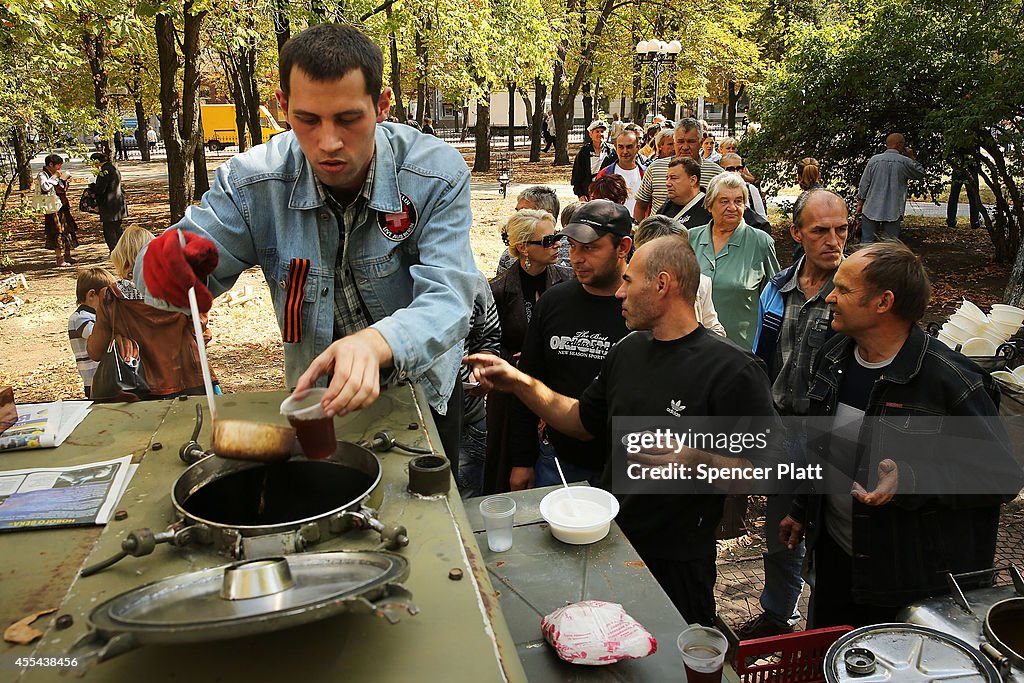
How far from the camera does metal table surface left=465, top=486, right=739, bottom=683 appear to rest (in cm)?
206

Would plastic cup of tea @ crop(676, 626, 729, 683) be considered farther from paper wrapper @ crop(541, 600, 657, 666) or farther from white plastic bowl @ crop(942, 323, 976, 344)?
white plastic bowl @ crop(942, 323, 976, 344)

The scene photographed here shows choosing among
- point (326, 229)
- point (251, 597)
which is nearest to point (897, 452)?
point (326, 229)

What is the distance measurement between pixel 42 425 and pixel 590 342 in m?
2.38

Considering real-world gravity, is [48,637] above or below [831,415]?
above

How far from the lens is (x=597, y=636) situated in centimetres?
203

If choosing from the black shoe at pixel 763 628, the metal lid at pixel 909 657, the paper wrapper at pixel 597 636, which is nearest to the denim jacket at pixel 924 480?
the metal lid at pixel 909 657

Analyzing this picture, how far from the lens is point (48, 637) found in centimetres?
139

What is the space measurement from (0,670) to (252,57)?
2380 centimetres

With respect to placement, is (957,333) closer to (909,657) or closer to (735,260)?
(735,260)

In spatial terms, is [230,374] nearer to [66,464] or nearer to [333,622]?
[66,464]

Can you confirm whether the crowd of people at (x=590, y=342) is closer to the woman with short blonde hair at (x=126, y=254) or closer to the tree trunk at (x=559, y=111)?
the woman with short blonde hair at (x=126, y=254)

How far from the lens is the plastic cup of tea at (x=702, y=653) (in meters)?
1.98

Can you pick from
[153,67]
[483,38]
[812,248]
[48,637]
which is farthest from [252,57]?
[48,637]

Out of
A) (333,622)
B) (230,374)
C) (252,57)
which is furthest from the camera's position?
(252,57)
